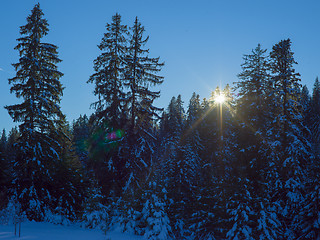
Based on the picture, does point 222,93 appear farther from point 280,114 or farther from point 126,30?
point 126,30

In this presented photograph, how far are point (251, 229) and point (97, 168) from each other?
1047 centimetres

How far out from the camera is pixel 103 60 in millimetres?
19922

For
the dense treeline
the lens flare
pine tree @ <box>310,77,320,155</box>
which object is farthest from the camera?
pine tree @ <box>310,77,320,155</box>

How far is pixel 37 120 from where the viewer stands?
1816 cm

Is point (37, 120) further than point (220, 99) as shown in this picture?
No

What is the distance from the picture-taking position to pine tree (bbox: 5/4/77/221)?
56.3 feet

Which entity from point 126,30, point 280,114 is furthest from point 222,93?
point 126,30

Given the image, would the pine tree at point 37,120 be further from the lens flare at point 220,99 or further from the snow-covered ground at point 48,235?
the lens flare at point 220,99

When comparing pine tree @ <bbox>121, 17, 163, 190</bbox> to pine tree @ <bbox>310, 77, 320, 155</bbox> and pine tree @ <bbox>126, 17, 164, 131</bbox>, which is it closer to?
pine tree @ <bbox>126, 17, 164, 131</bbox>

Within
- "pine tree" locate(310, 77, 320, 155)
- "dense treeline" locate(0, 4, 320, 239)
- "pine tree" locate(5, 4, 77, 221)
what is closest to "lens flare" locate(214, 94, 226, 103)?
"dense treeline" locate(0, 4, 320, 239)

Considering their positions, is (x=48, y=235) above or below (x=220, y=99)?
below

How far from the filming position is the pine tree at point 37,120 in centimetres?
1716

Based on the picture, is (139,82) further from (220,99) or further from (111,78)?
(220,99)

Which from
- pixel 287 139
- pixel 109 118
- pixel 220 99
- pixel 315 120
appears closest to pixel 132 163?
pixel 109 118
